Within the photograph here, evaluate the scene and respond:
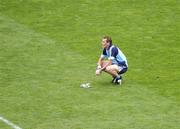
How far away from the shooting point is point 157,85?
19.5m

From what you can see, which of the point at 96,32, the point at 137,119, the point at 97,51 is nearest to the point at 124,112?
the point at 137,119

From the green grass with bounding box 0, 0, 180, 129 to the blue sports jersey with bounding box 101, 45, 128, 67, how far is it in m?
0.68

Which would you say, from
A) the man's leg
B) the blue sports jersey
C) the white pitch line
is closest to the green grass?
the white pitch line

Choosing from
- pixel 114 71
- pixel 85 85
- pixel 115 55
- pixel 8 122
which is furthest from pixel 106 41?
pixel 8 122

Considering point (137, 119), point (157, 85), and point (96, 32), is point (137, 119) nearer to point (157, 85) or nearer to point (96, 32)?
point (157, 85)

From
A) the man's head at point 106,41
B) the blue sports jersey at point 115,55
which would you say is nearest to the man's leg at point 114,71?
the blue sports jersey at point 115,55

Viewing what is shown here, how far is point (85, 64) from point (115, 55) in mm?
2570

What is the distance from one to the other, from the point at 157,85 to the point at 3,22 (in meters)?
9.14

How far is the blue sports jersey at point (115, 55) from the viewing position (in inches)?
759

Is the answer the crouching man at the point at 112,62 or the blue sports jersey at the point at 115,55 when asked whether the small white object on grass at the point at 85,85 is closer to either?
the crouching man at the point at 112,62

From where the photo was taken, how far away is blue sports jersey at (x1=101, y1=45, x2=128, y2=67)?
1928cm

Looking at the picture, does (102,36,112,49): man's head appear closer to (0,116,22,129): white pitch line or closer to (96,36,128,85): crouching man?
(96,36,128,85): crouching man

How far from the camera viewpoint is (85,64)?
2173cm

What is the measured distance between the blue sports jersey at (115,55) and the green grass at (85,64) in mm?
680
